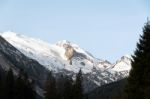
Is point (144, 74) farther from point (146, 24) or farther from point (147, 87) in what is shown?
point (146, 24)

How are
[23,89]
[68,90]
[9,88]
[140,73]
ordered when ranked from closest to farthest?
[140,73]
[68,90]
[23,89]
[9,88]

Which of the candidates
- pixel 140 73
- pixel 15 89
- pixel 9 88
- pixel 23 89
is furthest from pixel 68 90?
pixel 140 73

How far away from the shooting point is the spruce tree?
32.7m

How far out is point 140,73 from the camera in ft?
109

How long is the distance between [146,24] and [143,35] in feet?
5.03

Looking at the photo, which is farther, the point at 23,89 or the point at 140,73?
the point at 23,89

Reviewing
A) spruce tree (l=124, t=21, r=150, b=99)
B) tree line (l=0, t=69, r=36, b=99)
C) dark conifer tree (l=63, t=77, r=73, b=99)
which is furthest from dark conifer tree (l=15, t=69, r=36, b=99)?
spruce tree (l=124, t=21, r=150, b=99)

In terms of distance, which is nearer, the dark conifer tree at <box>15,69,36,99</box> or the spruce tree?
the spruce tree

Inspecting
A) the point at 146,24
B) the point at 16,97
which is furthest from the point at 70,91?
the point at 146,24

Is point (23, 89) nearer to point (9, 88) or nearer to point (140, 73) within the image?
point (9, 88)

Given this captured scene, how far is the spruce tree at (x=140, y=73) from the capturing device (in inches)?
1288

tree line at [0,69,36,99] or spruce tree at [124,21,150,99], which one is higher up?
tree line at [0,69,36,99]

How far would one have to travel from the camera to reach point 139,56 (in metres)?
33.4

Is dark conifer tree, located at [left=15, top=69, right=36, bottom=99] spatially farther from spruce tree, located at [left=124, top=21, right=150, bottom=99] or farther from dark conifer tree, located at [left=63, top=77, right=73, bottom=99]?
spruce tree, located at [left=124, top=21, right=150, bottom=99]
